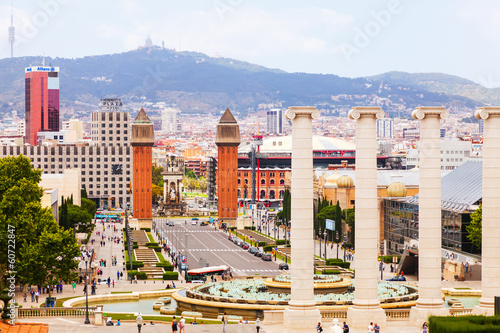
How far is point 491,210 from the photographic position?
49156 millimetres

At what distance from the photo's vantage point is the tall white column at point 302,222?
4862cm

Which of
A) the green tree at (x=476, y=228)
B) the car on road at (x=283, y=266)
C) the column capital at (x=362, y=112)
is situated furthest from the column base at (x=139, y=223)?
the column capital at (x=362, y=112)

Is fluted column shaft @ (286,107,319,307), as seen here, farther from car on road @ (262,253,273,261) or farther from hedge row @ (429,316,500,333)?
car on road @ (262,253,273,261)

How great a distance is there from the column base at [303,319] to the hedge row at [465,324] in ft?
22.0

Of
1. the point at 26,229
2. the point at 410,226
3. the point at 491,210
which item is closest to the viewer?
the point at 491,210

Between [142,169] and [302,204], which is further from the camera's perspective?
[142,169]

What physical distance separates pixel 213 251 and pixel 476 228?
149 ft

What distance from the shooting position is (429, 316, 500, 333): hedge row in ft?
137

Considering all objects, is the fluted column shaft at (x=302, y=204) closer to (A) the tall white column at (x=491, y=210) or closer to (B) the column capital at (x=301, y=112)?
(B) the column capital at (x=301, y=112)

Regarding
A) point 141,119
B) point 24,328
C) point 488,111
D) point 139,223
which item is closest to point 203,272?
point 24,328

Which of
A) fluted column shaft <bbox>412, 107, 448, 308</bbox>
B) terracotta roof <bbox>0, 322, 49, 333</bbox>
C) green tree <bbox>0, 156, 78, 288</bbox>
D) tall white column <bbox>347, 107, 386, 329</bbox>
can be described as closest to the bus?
green tree <bbox>0, 156, 78, 288</bbox>

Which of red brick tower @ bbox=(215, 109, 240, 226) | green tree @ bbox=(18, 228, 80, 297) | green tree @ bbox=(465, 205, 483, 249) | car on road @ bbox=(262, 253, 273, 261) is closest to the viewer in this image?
green tree @ bbox=(18, 228, 80, 297)

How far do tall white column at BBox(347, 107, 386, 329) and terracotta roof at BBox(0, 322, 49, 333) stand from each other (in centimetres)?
1681

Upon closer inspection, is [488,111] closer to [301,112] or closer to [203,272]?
[301,112]
